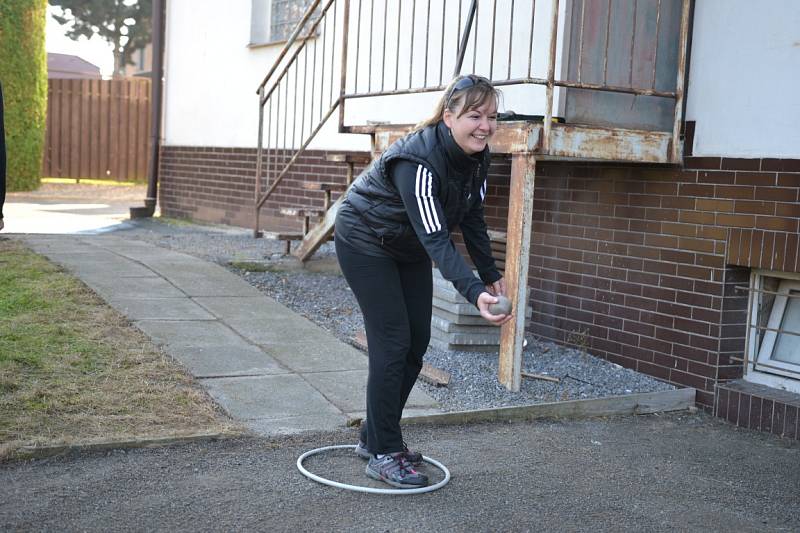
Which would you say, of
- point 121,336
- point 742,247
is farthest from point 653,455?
point 121,336

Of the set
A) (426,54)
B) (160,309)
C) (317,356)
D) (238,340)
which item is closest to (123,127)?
(160,309)

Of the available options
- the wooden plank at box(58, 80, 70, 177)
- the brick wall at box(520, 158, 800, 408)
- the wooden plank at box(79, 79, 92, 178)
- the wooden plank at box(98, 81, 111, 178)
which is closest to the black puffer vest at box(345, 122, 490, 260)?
the brick wall at box(520, 158, 800, 408)

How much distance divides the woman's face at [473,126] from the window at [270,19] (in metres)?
7.94

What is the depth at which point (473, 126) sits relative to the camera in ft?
12.5

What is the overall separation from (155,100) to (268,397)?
944 centimetres

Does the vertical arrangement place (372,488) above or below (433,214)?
below

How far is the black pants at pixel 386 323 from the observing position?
4.01 meters

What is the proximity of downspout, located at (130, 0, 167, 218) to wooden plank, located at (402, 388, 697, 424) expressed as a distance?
9.18 metres

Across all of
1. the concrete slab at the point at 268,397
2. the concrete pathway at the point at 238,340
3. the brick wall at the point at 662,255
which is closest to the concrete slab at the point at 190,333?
the concrete pathway at the point at 238,340

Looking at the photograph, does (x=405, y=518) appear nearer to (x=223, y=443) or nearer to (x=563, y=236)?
(x=223, y=443)

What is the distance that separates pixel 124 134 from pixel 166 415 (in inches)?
687

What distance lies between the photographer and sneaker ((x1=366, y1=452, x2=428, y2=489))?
13.1 ft

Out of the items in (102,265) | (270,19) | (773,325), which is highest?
(270,19)

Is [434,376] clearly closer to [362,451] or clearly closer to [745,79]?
[362,451]
